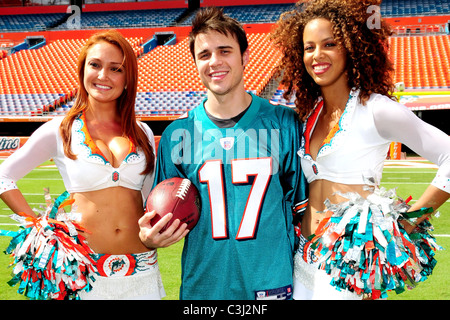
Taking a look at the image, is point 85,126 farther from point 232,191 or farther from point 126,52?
point 232,191

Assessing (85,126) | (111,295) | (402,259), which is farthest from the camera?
(85,126)

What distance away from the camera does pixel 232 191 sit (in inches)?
76.9

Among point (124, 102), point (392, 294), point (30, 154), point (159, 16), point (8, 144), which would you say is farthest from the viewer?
point (159, 16)

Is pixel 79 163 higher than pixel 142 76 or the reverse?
higher

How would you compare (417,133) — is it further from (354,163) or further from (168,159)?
(168,159)

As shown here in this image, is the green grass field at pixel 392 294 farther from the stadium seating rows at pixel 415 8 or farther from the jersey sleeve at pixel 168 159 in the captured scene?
the stadium seating rows at pixel 415 8

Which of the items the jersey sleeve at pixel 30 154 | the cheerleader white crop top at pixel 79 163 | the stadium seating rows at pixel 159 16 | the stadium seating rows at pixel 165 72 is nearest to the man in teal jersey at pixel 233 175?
the cheerleader white crop top at pixel 79 163

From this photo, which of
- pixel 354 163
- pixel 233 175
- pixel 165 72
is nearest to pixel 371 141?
pixel 354 163

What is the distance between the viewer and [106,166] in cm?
208

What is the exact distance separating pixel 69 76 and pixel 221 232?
19.9m

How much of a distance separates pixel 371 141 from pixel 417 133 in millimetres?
179

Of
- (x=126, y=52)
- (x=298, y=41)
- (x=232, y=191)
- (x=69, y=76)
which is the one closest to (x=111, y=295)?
(x=232, y=191)

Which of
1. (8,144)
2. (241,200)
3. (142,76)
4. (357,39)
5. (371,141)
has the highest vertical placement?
(357,39)

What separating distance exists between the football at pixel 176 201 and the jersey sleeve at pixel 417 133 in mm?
812
